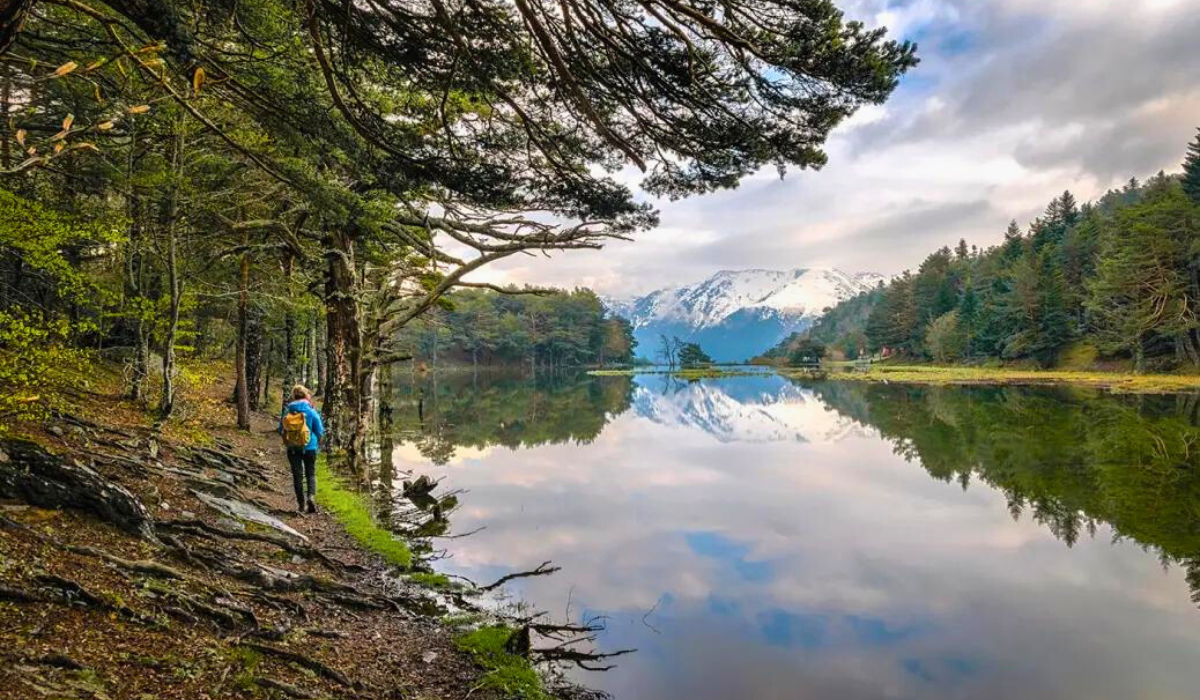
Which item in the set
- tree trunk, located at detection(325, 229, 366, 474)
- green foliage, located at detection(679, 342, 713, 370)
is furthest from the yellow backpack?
green foliage, located at detection(679, 342, 713, 370)

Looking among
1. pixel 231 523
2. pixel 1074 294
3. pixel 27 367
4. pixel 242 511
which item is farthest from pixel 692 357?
pixel 27 367

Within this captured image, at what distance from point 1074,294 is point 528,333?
272ft

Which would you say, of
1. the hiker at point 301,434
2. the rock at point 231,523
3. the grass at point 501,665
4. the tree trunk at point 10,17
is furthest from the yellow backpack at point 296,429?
the tree trunk at point 10,17

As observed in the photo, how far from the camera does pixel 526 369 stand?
125m

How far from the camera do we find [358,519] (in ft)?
37.1

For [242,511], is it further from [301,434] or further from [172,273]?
[172,273]

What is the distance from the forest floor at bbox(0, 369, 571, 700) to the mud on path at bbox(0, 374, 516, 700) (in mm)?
14

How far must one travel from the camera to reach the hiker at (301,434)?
1008 cm

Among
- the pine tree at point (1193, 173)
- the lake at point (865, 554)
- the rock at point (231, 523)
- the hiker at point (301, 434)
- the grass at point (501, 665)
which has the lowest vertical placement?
the lake at point (865, 554)

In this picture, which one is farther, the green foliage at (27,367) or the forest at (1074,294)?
the forest at (1074,294)

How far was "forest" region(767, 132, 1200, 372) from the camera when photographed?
48.5 m

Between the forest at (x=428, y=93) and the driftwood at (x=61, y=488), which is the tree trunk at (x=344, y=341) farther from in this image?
the driftwood at (x=61, y=488)

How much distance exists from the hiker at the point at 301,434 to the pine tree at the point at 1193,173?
67.7 m

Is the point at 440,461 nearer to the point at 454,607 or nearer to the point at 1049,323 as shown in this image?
the point at 454,607
